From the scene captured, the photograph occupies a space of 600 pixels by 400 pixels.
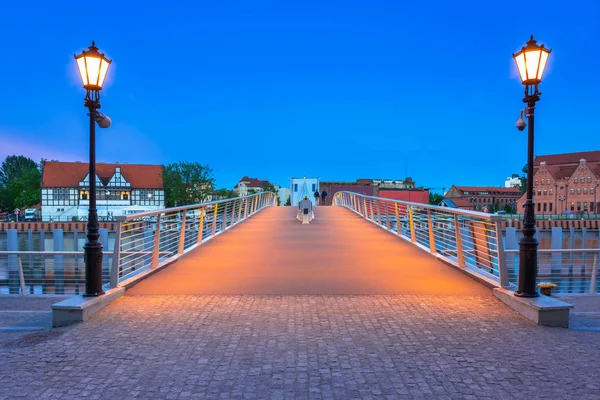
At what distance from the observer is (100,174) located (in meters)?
82.0

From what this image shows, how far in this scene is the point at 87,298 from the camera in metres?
6.39

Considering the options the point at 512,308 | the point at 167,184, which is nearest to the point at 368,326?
the point at 512,308

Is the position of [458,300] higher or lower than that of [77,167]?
lower

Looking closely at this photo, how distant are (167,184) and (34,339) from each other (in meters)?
82.8

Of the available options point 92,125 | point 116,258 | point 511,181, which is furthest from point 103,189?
point 511,181

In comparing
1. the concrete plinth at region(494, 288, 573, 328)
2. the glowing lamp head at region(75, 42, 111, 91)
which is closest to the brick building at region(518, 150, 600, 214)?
the concrete plinth at region(494, 288, 573, 328)

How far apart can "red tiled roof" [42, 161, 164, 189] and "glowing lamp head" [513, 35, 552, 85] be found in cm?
7960

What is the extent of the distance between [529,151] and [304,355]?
15.1 ft

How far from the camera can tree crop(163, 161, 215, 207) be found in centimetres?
8431

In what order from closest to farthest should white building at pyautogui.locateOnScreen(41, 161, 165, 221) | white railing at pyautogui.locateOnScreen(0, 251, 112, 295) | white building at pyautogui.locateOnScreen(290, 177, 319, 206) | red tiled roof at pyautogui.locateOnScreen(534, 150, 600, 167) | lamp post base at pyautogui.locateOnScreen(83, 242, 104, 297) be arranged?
lamp post base at pyautogui.locateOnScreen(83, 242, 104, 297), white railing at pyautogui.locateOnScreen(0, 251, 112, 295), white building at pyautogui.locateOnScreen(290, 177, 319, 206), white building at pyautogui.locateOnScreen(41, 161, 165, 221), red tiled roof at pyautogui.locateOnScreen(534, 150, 600, 167)

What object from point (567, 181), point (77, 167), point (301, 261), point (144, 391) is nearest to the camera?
point (144, 391)

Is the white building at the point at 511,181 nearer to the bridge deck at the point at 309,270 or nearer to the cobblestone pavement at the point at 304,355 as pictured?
the bridge deck at the point at 309,270

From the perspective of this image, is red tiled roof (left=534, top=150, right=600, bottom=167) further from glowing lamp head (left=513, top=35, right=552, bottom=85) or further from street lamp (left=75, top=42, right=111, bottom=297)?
street lamp (left=75, top=42, right=111, bottom=297)

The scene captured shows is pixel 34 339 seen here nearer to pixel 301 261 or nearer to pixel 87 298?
pixel 87 298
